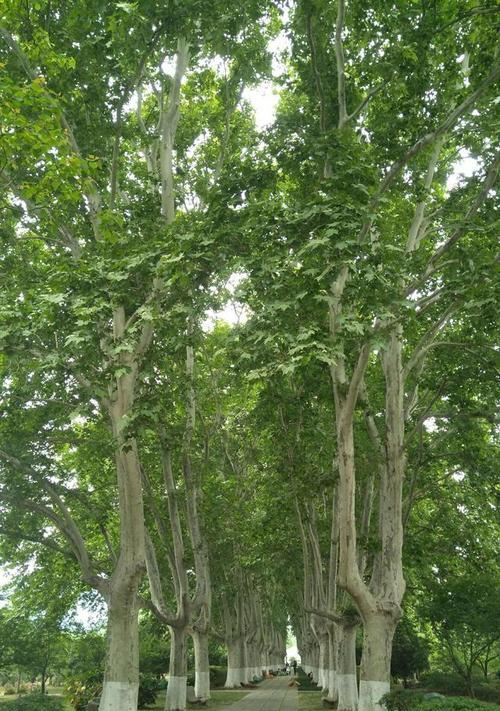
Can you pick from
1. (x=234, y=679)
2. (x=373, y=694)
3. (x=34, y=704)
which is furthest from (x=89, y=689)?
(x=373, y=694)

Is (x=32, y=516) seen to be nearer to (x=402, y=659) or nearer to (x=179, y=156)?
(x=179, y=156)

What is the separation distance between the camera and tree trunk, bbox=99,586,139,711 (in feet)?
31.1

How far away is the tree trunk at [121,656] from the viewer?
9.48 metres

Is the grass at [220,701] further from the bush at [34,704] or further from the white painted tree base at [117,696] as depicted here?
the white painted tree base at [117,696]

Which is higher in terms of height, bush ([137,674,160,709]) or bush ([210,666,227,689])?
bush ([137,674,160,709])

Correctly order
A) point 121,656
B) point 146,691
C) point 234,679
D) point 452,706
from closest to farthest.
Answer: point 452,706 → point 121,656 → point 146,691 → point 234,679

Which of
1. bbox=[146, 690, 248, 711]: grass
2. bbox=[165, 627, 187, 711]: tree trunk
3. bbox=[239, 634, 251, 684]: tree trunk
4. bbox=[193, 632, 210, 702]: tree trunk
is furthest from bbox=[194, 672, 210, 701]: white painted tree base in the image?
bbox=[239, 634, 251, 684]: tree trunk

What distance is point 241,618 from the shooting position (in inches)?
1135

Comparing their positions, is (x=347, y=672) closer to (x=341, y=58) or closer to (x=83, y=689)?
(x=83, y=689)

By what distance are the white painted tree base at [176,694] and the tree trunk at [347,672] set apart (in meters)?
4.38

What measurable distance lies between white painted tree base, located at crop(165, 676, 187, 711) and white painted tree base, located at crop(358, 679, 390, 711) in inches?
334

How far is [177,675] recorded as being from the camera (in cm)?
1691

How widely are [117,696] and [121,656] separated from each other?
0.56m

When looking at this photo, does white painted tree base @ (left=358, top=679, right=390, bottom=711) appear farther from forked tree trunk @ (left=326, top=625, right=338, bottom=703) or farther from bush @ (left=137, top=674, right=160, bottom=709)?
bush @ (left=137, top=674, right=160, bottom=709)
